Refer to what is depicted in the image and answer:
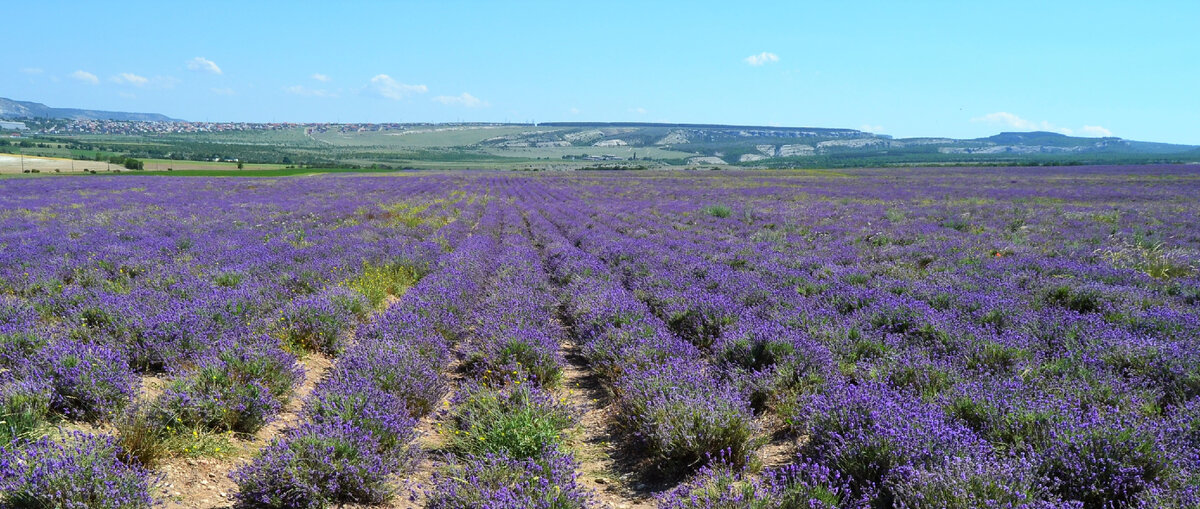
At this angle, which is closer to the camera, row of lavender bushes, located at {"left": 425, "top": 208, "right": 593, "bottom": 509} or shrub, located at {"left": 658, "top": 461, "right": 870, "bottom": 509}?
shrub, located at {"left": 658, "top": 461, "right": 870, "bottom": 509}

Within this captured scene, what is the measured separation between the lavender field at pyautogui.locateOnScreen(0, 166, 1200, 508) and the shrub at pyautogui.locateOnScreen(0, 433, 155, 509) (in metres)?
0.02

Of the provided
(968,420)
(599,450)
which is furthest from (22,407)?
(968,420)

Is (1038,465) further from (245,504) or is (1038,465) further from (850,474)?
(245,504)

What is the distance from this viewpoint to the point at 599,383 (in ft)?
17.5

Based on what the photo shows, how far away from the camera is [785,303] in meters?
Answer: 6.62

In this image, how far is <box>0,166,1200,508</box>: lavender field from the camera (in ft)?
9.10

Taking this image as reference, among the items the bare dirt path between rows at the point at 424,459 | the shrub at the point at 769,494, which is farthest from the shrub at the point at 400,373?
the shrub at the point at 769,494

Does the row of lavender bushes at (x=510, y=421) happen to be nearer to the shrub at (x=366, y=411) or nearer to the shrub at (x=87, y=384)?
the shrub at (x=366, y=411)

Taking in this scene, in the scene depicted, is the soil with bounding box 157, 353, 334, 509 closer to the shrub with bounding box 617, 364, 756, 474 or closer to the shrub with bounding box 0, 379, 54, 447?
the shrub with bounding box 0, 379, 54, 447

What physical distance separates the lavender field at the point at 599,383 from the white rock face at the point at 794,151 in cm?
18889

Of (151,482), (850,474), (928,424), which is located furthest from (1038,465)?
(151,482)

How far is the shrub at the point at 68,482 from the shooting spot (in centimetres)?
247

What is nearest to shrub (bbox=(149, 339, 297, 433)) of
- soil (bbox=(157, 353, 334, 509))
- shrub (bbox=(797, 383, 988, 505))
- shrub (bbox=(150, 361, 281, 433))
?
shrub (bbox=(150, 361, 281, 433))

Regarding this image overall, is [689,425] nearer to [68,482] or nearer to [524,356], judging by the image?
[524,356]
